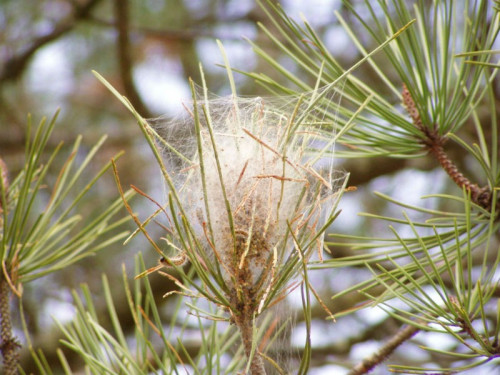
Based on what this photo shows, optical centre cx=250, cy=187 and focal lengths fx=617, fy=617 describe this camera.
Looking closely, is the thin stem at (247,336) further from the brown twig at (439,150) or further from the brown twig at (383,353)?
the brown twig at (439,150)

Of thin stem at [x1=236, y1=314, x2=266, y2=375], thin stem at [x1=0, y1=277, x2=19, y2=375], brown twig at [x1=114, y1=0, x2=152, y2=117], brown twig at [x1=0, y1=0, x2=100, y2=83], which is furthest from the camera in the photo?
brown twig at [x1=0, y1=0, x2=100, y2=83]

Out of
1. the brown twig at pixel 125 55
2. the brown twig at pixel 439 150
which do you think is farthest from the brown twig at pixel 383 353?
the brown twig at pixel 125 55

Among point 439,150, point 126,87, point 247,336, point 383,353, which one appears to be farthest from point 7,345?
point 126,87

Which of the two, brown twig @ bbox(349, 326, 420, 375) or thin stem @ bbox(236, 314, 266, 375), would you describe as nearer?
thin stem @ bbox(236, 314, 266, 375)

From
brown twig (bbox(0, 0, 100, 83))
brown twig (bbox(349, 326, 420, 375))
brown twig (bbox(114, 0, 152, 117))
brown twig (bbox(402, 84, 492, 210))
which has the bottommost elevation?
brown twig (bbox(349, 326, 420, 375))

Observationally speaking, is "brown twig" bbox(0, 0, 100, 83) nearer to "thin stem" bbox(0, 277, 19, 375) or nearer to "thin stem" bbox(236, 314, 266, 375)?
"thin stem" bbox(0, 277, 19, 375)

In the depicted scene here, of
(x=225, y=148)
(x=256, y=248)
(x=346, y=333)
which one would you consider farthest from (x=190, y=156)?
(x=346, y=333)

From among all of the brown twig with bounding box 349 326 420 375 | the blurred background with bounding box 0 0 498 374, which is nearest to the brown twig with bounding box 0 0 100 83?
the blurred background with bounding box 0 0 498 374

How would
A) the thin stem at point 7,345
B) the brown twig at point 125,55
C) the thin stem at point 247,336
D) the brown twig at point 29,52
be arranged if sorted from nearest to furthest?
the thin stem at point 247,336, the thin stem at point 7,345, the brown twig at point 125,55, the brown twig at point 29,52
